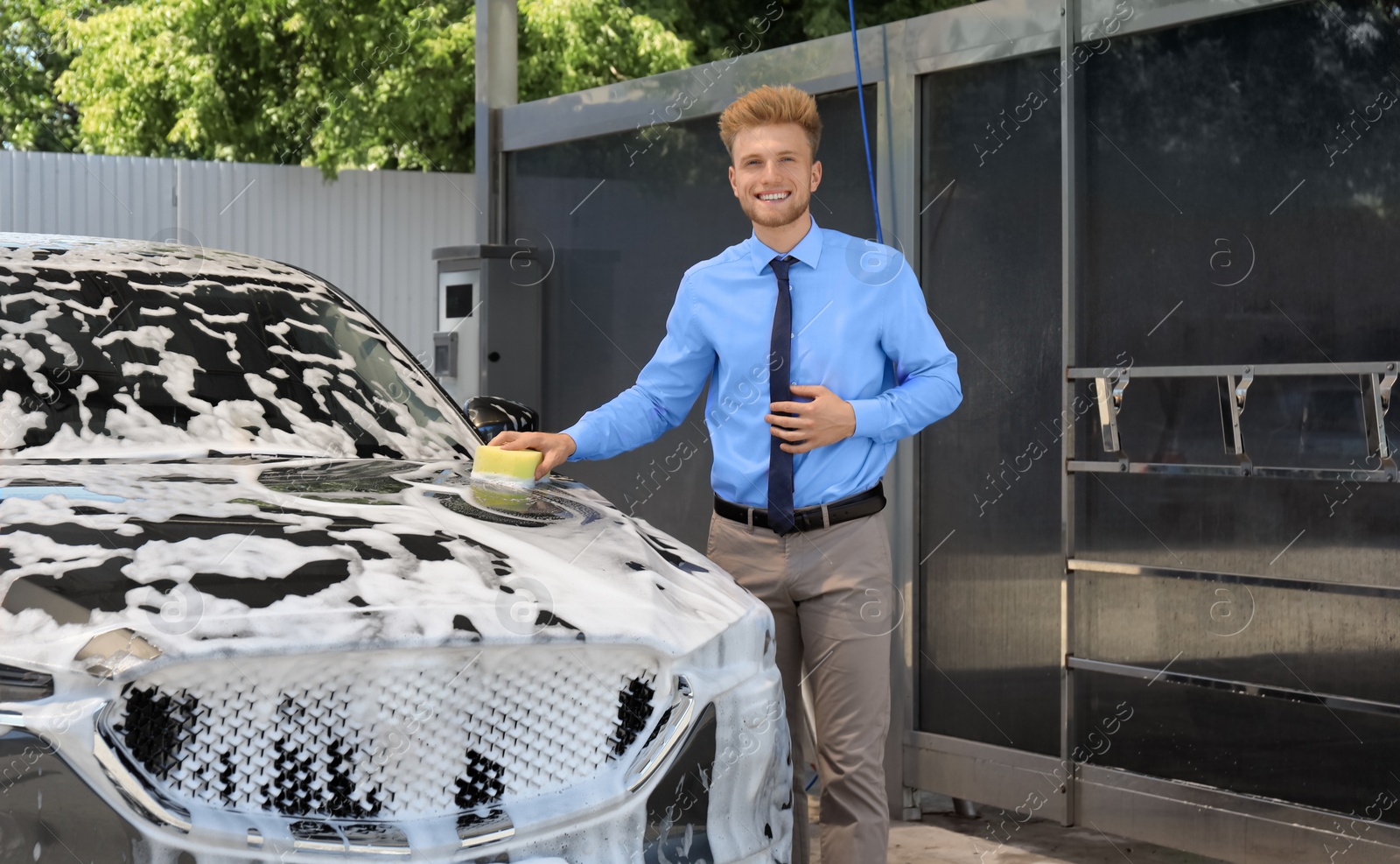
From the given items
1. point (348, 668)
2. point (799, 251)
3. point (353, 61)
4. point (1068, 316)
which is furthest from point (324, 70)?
point (348, 668)

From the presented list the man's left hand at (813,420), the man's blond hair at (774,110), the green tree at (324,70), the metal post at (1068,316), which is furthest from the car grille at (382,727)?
the green tree at (324,70)

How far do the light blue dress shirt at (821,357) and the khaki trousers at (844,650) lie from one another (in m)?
0.12

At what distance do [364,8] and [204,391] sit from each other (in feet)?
40.3

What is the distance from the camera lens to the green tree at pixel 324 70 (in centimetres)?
1386

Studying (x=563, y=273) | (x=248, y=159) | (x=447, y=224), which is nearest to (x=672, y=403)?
(x=563, y=273)

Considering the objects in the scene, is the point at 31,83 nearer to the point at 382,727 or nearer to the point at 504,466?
the point at 504,466

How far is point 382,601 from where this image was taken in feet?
7.43

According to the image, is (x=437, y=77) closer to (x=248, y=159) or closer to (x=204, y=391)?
(x=248, y=159)

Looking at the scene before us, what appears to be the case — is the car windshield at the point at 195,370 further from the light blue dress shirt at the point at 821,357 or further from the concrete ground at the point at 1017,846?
the concrete ground at the point at 1017,846

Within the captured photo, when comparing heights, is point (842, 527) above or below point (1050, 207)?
below

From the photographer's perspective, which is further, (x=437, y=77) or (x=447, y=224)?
(x=437, y=77)

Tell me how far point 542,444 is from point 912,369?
87 centimetres

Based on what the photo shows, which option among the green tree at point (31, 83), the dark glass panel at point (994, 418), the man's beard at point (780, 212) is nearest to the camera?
the man's beard at point (780, 212)

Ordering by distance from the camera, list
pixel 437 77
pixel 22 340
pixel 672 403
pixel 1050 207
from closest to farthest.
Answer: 1. pixel 22 340
2. pixel 672 403
3. pixel 1050 207
4. pixel 437 77
